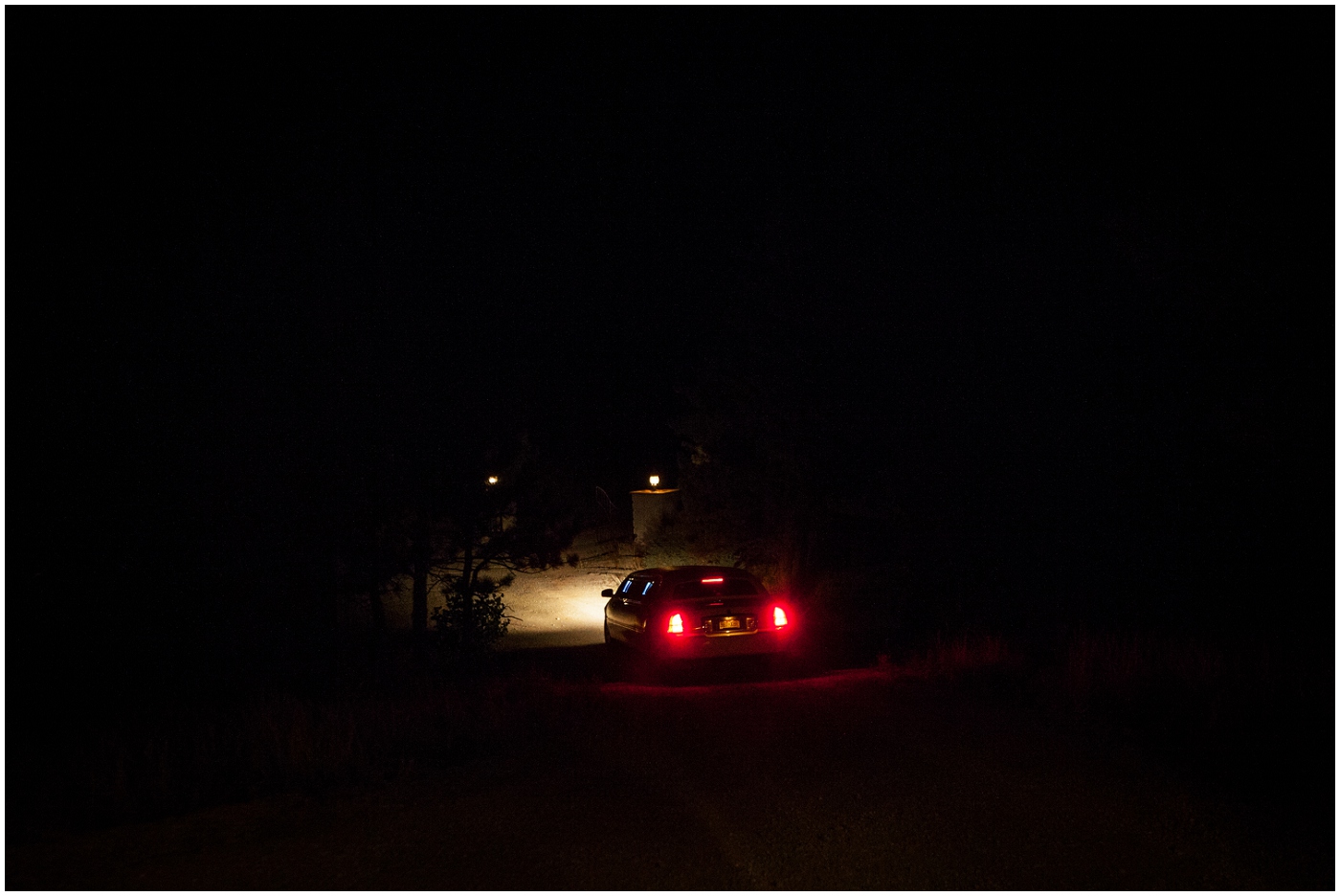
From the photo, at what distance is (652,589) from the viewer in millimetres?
14617

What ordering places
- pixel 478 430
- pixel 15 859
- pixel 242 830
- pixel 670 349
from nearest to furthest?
pixel 15 859, pixel 242 830, pixel 478 430, pixel 670 349

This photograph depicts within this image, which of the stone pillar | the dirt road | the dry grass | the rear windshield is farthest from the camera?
the stone pillar

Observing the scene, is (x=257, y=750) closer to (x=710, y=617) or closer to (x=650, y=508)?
(x=710, y=617)

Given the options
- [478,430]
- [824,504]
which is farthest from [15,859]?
[824,504]

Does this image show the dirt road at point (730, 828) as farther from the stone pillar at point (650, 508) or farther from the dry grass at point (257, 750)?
the stone pillar at point (650, 508)

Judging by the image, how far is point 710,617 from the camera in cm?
1393

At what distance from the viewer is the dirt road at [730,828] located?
5562 mm

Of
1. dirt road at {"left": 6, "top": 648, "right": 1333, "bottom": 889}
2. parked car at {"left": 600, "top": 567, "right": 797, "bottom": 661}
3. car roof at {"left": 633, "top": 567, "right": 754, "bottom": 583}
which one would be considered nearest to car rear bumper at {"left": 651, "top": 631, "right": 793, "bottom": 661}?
parked car at {"left": 600, "top": 567, "right": 797, "bottom": 661}

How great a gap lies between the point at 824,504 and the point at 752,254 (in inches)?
240

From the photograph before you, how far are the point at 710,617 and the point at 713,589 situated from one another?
0.47 metres

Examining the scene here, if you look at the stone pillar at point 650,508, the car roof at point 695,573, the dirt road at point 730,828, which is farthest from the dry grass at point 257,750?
the stone pillar at point 650,508

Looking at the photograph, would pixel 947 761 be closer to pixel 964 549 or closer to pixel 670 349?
pixel 964 549

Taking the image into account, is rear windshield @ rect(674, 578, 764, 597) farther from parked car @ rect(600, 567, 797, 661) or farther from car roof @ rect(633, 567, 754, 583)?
car roof @ rect(633, 567, 754, 583)

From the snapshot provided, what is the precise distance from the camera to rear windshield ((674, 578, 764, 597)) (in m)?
14.2
